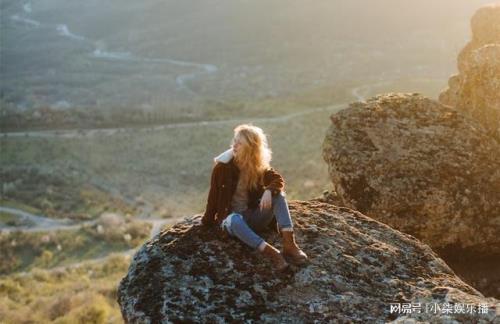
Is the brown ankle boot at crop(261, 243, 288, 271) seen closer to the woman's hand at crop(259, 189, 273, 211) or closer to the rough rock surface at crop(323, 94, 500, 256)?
the woman's hand at crop(259, 189, 273, 211)

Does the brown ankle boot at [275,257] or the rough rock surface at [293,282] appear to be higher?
the brown ankle boot at [275,257]

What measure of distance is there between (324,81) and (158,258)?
312ft

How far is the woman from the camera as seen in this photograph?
717 centimetres

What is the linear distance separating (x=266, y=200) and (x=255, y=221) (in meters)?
0.38

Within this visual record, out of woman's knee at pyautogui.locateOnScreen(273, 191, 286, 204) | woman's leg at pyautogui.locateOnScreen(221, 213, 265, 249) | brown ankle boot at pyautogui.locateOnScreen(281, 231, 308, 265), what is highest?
woman's knee at pyautogui.locateOnScreen(273, 191, 286, 204)

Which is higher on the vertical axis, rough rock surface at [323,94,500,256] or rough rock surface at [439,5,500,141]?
rough rock surface at [439,5,500,141]

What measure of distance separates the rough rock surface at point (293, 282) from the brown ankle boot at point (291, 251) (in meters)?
0.12

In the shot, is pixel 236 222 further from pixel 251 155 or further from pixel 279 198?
pixel 251 155

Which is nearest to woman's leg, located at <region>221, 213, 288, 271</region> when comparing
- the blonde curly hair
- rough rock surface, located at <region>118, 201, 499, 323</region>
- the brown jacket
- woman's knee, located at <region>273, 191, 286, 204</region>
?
rough rock surface, located at <region>118, 201, 499, 323</region>

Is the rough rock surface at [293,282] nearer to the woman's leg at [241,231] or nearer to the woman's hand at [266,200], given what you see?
the woman's leg at [241,231]

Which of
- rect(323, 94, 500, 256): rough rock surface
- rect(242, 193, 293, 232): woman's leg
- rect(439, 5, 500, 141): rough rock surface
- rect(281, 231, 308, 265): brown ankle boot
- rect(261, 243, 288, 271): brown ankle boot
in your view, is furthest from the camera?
rect(439, 5, 500, 141): rough rock surface

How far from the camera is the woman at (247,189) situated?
23.5ft

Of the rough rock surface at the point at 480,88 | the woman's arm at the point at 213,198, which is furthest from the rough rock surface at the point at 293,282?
the rough rock surface at the point at 480,88

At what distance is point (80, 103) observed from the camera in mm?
87562
